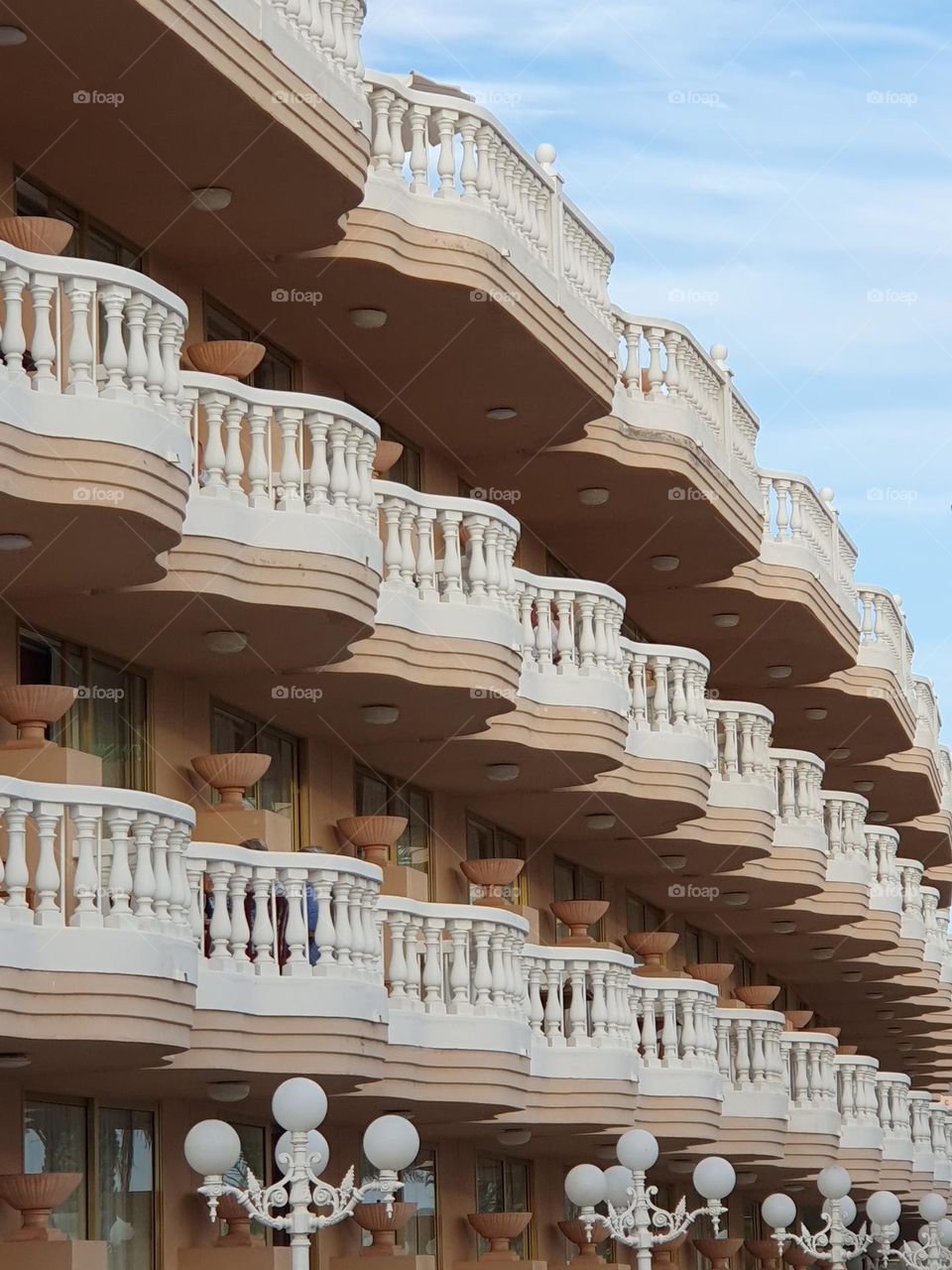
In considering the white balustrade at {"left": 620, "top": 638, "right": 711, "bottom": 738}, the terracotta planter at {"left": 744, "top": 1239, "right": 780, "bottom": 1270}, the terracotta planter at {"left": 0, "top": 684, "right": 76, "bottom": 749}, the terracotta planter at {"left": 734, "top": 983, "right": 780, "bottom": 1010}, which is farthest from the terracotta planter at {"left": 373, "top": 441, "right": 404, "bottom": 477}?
the terracotta planter at {"left": 744, "top": 1239, "right": 780, "bottom": 1270}

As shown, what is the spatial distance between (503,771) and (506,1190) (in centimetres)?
568

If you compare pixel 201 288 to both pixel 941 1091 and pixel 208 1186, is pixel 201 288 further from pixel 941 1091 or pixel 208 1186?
pixel 941 1091

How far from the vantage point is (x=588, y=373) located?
23.7m

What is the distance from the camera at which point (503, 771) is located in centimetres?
2480

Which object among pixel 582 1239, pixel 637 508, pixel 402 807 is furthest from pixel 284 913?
pixel 637 508

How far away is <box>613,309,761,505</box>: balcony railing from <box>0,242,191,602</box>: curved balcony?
36.3ft

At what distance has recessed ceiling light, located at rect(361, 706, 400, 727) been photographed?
862 inches

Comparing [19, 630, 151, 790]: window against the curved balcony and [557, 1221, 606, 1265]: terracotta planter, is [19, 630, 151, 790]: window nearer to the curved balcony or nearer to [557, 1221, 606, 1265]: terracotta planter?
the curved balcony

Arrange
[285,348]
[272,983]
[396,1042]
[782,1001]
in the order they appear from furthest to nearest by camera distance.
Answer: [782,1001] < [285,348] < [396,1042] < [272,983]

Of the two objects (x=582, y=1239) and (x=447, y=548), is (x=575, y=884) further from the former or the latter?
(x=447, y=548)

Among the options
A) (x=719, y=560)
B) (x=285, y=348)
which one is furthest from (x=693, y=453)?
(x=285, y=348)

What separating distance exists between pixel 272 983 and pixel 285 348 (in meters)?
7.26

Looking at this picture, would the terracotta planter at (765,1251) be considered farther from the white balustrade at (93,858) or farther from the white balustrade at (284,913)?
the white balustrade at (93,858)

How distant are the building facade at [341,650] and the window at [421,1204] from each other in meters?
0.11
